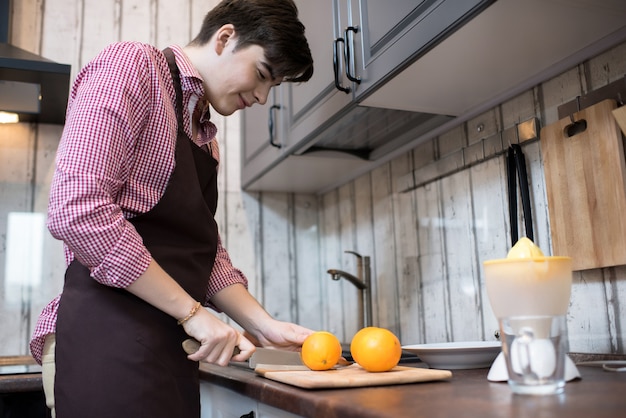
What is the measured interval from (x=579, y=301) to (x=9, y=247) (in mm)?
1835

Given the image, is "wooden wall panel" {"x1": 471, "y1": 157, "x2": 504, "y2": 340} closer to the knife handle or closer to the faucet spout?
the faucet spout

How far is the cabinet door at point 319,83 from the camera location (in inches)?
59.4

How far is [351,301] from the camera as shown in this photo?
90.4 inches

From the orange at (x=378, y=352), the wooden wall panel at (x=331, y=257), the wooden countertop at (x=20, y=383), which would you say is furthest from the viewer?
the wooden wall panel at (x=331, y=257)

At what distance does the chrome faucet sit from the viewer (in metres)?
1.98

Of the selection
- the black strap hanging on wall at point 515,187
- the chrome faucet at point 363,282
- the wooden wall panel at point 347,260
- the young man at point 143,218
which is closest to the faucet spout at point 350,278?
the chrome faucet at point 363,282

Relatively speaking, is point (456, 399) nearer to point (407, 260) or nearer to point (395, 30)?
point (395, 30)

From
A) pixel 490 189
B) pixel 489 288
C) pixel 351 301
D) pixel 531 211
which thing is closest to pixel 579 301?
pixel 531 211

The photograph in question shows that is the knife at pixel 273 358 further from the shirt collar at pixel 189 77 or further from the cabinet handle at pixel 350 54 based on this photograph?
the cabinet handle at pixel 350 54

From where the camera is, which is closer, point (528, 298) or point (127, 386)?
point (528, 298)

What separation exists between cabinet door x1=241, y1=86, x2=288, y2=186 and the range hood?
2.10ft

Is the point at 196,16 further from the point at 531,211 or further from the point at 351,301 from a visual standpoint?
the point at 531,211

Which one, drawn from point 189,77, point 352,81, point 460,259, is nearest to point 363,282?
point 460,259

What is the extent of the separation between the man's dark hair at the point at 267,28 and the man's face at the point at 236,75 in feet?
0.04
